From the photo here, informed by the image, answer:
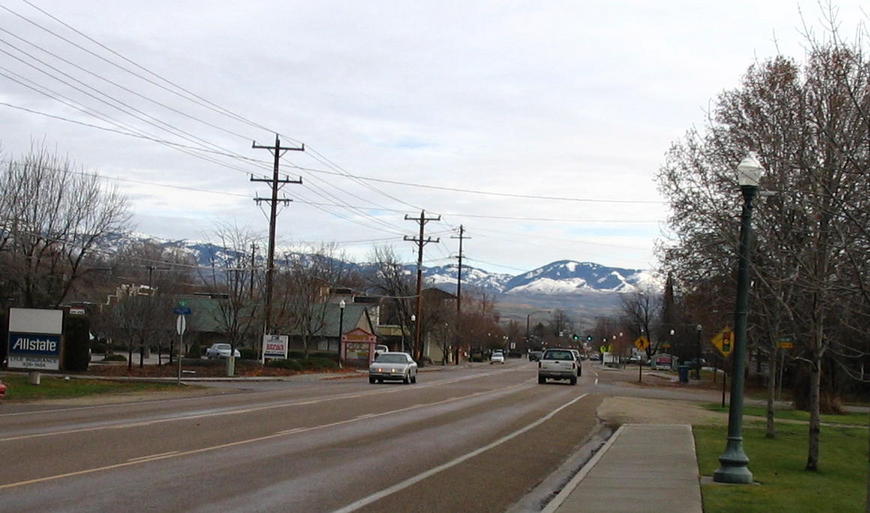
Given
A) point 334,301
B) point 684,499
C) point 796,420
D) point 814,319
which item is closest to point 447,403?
point 796,420

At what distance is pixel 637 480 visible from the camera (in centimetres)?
1396

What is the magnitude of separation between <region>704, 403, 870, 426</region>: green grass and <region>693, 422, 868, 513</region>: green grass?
550 cm

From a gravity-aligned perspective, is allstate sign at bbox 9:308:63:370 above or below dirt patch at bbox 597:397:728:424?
above

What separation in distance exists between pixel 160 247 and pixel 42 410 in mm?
89117

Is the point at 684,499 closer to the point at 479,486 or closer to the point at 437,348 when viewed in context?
the point at 479,486

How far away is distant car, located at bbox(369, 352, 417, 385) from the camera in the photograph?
44.8 meters

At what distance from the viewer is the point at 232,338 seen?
172ft

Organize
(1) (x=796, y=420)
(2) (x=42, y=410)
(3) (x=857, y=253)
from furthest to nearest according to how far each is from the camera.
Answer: (1) (x=796, y=420) → (2) (x=42, y=410) → (3) (x=857, y=253)

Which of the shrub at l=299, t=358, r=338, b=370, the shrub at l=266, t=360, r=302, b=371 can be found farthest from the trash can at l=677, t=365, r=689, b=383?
the shrub at l=266, t=360, r=302, b=371

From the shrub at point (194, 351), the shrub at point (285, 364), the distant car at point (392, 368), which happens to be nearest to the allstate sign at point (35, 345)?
the distant car at point (392, 368)

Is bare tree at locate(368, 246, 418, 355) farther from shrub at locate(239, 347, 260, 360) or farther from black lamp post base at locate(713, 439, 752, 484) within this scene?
black lamp post base at locate(713, 439, 752, 484)

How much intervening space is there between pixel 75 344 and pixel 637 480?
3462 cm

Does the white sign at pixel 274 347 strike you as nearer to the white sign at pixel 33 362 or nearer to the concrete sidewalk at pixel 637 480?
the white sign at pixel 33 362

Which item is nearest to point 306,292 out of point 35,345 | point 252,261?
point 252,261
